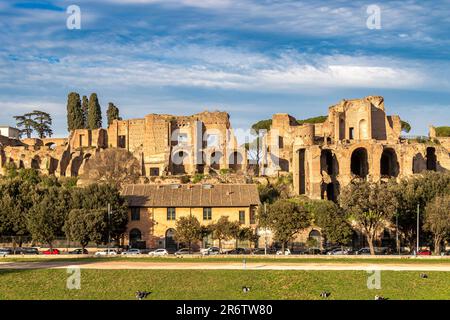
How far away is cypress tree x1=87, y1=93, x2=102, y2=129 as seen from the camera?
4151 inches

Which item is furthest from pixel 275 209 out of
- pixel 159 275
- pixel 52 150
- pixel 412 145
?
pixel 52 150

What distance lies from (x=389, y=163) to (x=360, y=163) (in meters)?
3.49

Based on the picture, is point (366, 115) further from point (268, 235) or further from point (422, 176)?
point (268, 235)

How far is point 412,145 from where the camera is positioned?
7906cm

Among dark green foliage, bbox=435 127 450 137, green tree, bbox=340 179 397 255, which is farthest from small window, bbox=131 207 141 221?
dark green foliage, bbox=435 127 450 137

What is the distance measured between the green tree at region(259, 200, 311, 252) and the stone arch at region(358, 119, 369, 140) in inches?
1162

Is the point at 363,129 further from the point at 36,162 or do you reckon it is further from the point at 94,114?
the point at 36,162

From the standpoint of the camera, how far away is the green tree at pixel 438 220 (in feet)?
180

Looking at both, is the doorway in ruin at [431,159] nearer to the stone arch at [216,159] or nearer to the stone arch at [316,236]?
the stone arch at [316,236]

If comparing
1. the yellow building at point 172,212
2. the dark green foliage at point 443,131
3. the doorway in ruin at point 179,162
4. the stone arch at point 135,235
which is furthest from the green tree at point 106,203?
the dark green foliage at point 443,131

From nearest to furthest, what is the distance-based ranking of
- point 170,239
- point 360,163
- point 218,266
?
point 218,266
point 170,239
point 360,163

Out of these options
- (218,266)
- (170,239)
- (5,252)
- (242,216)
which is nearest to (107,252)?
(5,252)

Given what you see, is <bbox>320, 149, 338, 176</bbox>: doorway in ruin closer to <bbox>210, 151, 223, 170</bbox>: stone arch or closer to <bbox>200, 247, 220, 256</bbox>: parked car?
<bbox>210, 151, 223, 170</bbox>: stone arch

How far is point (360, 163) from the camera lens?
82812 mm
